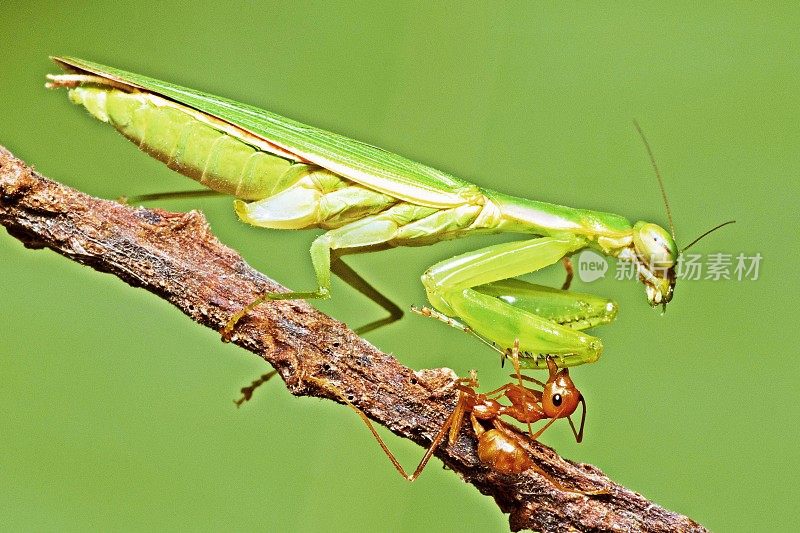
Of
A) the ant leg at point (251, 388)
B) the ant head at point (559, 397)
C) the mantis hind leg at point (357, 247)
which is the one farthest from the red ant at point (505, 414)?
the ant leg at point (251, 388)

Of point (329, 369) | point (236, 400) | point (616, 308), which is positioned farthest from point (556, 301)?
point (236, 400)

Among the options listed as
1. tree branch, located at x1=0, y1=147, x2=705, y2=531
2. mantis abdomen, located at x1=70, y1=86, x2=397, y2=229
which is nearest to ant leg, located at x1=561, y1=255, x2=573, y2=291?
mantis abdomen, located at x1=70, y1=86, x2=397, y2=229

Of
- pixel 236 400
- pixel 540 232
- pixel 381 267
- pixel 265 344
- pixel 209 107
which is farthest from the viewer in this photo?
pixel 381 267

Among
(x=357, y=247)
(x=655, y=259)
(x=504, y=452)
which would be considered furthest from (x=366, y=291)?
(x=655, y=259)

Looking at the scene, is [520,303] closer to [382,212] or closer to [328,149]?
[382,212]

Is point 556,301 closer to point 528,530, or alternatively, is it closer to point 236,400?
point 528,530

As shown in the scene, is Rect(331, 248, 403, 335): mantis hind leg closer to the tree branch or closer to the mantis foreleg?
the mantis foreleg
